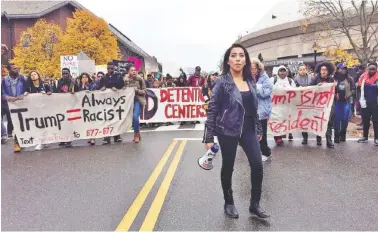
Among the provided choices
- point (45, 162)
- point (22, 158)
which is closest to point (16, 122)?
point (22, 158)

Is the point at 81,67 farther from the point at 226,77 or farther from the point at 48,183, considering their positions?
the point at 226,77

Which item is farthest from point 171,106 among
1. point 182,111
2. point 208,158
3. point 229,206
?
point 229,206

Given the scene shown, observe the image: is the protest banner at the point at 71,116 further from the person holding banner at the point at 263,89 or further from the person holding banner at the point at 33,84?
the person holding banner at the point at 263,89

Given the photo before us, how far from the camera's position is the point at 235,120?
4.42 m

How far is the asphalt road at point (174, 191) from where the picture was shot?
172 inches

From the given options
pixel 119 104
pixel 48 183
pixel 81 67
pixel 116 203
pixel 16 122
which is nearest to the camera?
pixel 116 203

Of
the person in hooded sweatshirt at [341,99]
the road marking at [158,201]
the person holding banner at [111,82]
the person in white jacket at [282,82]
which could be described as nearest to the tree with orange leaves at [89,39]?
the person holding banner at [111,82]

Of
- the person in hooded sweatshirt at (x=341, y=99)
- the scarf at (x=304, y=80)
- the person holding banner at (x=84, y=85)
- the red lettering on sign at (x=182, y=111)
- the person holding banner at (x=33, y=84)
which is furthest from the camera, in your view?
the red lettering on sign at (x=182, y=111)

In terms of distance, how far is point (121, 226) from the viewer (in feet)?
14.0

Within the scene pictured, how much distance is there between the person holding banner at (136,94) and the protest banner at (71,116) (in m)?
0.18

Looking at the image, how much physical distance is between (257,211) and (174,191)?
55.5 inches

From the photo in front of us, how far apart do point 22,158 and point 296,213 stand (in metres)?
5.95

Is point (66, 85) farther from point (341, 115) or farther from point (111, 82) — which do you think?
point (341, 115)

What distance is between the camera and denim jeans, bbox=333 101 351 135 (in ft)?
31.0
